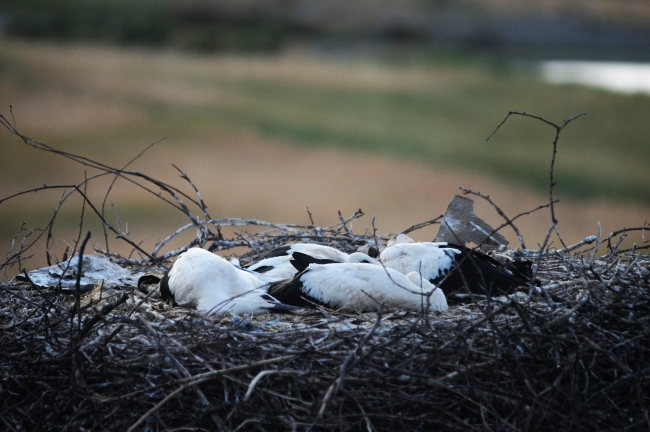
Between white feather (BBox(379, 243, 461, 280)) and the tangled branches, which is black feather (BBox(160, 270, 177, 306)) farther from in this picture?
white feather (BBox(379, 243, 461, 280))

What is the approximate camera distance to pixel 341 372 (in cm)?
235

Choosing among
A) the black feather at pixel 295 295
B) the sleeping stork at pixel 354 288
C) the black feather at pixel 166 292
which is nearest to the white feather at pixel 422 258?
the sleeping stork at pixel 354 288

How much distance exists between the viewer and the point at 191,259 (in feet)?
12.0

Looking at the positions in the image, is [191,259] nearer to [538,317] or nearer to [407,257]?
[407,257]

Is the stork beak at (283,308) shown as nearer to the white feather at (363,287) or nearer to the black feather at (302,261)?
the white feather at (363,287)

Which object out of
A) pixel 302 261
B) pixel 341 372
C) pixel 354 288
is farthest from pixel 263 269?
pixel 341 372

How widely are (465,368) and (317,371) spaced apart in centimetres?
58

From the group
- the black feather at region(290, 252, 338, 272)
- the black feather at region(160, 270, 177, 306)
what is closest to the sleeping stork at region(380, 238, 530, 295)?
the black feather at region(290, 252, 338, 272)

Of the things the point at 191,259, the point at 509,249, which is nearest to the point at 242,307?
the point at 191,259

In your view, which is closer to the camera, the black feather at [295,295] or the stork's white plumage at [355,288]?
the stork's white plumage at [355,288]

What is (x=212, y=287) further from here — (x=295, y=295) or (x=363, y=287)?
(x=363, y=287)

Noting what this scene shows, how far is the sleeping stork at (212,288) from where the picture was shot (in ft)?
11.4

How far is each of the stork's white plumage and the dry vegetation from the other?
32 cm

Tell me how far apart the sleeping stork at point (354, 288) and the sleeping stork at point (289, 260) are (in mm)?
322
